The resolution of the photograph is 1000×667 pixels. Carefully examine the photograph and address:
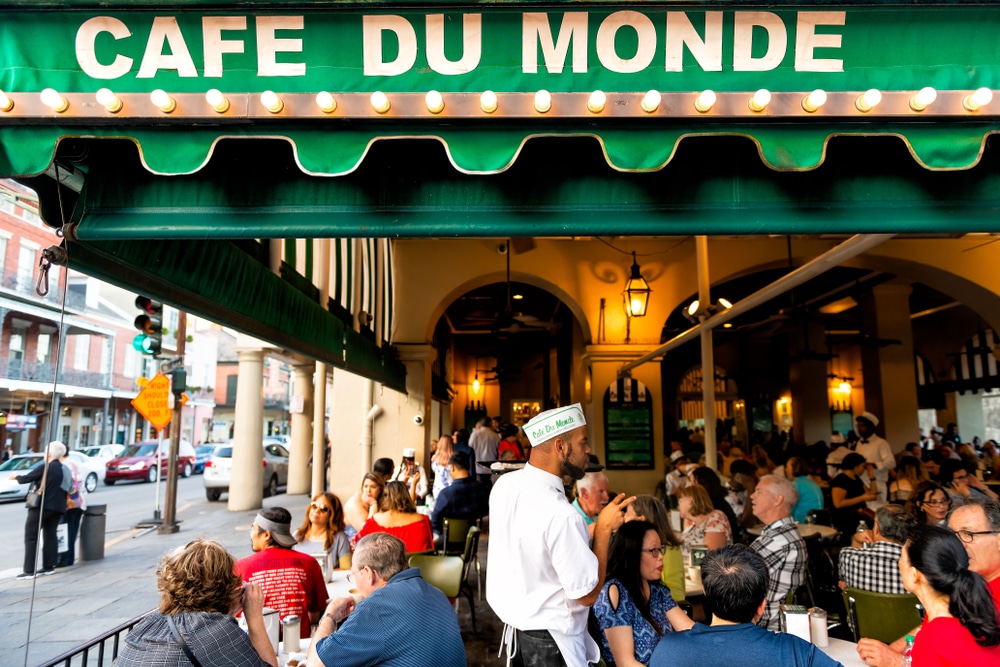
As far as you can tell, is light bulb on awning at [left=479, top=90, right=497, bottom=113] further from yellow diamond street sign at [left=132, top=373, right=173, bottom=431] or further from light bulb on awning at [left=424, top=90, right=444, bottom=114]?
yellow diamond street sign at [left=132, top=373, right=173, bottom=431]

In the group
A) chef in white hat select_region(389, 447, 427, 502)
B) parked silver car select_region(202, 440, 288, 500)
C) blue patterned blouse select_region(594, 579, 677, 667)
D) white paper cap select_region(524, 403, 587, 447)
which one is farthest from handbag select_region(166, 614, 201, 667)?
parked silver car select_region(202, 440, 288, 500)

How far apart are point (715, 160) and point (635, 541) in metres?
1.65

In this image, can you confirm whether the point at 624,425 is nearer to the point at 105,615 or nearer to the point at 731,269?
the point at 731,269

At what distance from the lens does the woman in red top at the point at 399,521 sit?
4.79 m

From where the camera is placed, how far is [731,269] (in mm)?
9141

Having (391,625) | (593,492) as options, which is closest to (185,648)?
(391,625)

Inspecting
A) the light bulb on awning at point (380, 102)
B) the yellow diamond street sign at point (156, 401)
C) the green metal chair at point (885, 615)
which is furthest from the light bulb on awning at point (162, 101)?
the yellow diamond street sign at point (156, 401)

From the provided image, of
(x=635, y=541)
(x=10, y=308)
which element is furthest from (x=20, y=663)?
(x=635, y=541)

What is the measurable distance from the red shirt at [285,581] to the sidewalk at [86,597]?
722 millimetres

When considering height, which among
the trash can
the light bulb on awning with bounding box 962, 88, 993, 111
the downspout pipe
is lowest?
the trash can

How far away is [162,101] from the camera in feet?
6.25

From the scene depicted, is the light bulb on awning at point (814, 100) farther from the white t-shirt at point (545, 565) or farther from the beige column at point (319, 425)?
the beige column at point (319, 425)

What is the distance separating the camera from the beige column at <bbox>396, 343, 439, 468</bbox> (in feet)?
31.3

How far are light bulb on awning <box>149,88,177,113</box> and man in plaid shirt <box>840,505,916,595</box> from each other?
4.04 m
